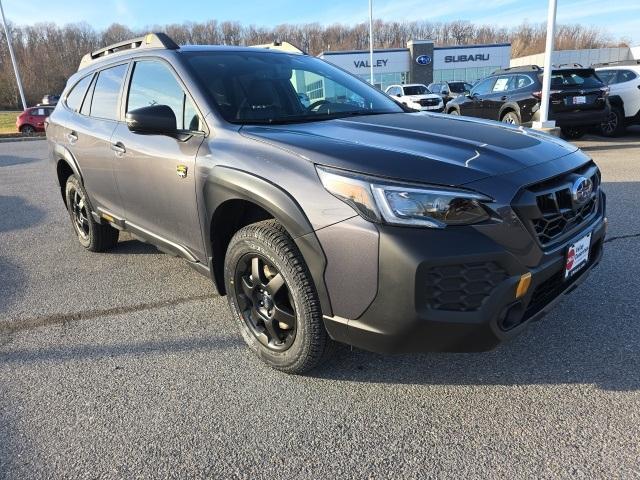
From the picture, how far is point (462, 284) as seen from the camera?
193 cm

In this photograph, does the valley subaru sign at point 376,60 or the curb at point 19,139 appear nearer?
the curb at point 19,139

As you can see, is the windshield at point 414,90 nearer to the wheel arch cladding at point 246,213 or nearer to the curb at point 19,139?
the curb at point 19,139

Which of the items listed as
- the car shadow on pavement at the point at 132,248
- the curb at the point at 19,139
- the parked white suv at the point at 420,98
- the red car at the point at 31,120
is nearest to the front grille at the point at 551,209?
the car shadow on pavement at the point at 132,248

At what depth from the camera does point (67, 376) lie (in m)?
2.71

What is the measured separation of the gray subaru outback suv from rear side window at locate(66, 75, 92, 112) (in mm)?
1132

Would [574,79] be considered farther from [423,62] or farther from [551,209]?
[423,62]

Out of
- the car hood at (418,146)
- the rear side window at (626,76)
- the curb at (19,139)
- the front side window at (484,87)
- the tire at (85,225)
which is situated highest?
the car hood at (418,146)

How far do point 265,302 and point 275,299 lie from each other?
0.13 metres

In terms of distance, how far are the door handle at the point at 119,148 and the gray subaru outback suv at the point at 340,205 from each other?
0.07 feet

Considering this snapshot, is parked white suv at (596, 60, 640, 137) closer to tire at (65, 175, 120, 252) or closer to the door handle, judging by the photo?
tire at (65, 175, 120, 252)

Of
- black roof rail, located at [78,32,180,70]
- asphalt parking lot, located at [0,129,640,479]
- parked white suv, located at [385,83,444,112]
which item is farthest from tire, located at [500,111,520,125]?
parked white suv, located at [385,83,444,112]

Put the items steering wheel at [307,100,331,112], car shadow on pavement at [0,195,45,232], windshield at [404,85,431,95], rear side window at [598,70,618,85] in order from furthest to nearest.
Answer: windshield at [404,85,431,95]
rear side window at [598,70,618,85]
car shadow on pavement at [0,195,45,232]
steering wheel at [307,100,331,112]

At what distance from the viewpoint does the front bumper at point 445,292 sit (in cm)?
190

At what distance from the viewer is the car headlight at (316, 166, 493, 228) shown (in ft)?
6.37
